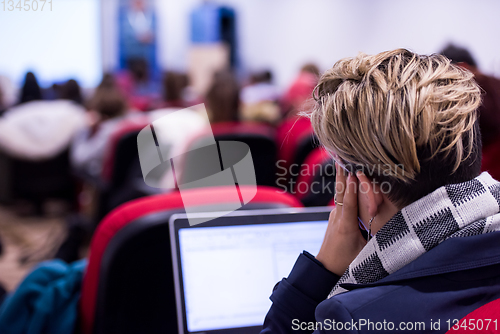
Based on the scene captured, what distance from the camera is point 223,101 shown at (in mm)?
2814

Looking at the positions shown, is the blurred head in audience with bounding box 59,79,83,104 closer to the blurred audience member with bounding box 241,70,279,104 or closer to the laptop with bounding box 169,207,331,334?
the blurred audience member with bounding box 241,70,279,104

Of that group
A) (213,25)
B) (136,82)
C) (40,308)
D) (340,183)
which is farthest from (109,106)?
(213,25)

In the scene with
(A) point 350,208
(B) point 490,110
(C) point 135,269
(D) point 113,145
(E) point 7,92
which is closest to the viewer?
(A) point 350,208

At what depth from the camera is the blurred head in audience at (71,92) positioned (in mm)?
5027

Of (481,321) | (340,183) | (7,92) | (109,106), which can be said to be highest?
(340,183)

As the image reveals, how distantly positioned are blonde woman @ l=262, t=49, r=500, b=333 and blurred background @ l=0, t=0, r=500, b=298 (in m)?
0.12

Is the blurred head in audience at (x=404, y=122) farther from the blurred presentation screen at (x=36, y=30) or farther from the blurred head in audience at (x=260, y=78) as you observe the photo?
the blurred head in audience at (x=260, y=78)

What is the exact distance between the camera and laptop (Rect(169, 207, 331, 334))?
816 millimetres

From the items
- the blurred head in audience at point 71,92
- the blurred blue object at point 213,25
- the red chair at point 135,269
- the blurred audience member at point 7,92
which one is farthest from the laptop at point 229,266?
the blurred blue object at point 213,25

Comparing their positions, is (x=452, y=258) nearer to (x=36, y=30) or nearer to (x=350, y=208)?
(x=350, y=208)

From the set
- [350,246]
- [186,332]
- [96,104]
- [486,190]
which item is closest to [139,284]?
[186,332]

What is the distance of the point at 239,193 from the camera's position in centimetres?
102

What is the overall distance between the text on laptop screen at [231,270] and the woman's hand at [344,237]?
171 millimetres

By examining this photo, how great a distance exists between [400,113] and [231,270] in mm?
449
